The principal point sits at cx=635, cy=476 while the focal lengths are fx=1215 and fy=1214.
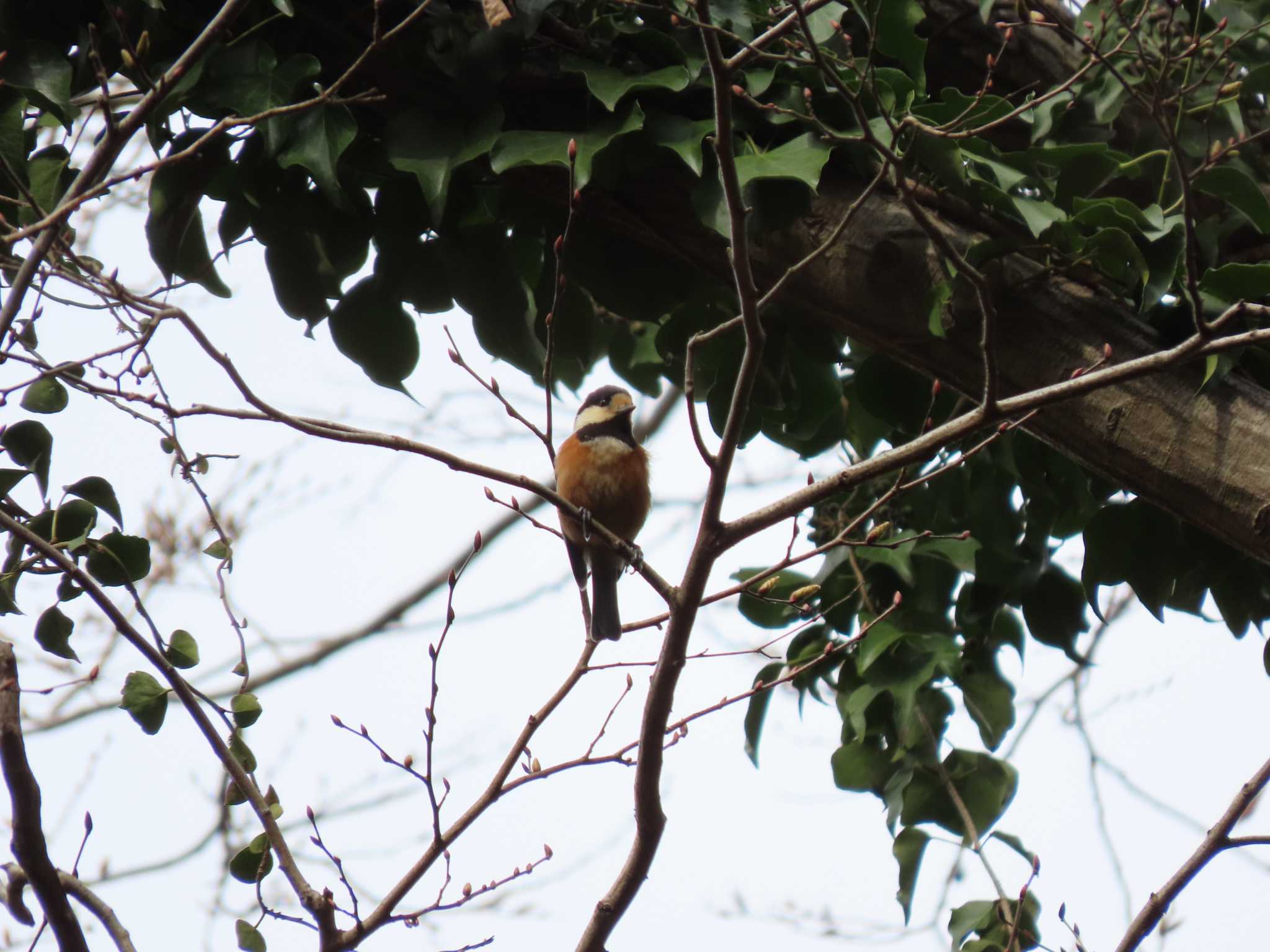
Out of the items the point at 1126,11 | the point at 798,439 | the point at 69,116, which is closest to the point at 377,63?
the point at 69,116

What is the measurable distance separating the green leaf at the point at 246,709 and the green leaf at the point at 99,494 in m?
0.45

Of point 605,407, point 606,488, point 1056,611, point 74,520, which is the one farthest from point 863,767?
point 74,520

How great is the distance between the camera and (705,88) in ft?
8.80

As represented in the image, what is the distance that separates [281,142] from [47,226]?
80cm

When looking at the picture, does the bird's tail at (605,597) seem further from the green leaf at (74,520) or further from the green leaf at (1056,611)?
the green leaf at (74,520)

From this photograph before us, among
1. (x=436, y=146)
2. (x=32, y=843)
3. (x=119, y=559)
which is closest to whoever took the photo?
(x=32, y=843)

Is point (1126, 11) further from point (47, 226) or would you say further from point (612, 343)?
point (47, 226)

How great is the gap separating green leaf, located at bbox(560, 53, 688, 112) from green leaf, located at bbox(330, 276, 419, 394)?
0.71 meters

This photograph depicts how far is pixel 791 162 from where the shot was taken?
2.42m

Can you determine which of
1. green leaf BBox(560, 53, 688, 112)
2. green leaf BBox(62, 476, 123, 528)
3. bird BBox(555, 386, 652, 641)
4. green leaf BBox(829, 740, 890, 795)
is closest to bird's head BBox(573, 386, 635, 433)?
bird BBox(555, 386, 652, 641)

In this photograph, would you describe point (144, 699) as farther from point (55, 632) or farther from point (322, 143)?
point (322, 143)

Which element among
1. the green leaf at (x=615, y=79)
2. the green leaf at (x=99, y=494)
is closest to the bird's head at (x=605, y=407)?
the green leaf at (x=615, y=79)

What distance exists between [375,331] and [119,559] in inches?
37.6

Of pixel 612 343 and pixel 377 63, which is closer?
pixel 377 63
